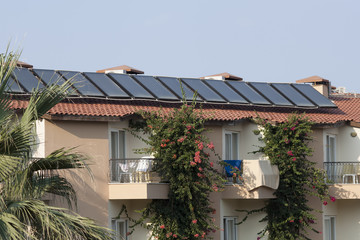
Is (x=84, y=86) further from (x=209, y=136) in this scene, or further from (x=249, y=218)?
(x=249, y=218)

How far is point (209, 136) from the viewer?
29.5m

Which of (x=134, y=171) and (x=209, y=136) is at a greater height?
(x=209, y=136)

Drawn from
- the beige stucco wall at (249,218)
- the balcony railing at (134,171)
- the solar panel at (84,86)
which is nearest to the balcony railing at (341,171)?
the beige stucco wall at (249,218)

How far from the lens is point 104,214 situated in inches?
1047

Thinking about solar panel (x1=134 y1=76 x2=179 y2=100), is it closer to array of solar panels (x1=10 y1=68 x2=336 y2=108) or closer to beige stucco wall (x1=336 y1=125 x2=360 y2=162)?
array of solar panels (x1=10 y1=68 x2=336 y2=108)

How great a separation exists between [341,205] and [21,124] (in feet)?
69.1

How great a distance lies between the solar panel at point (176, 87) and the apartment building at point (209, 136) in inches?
1.7

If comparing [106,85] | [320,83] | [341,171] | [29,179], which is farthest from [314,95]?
[29,179]

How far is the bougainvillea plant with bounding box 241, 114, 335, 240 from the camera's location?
2948 cm

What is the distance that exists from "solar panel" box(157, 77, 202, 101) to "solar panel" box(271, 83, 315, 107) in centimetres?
483

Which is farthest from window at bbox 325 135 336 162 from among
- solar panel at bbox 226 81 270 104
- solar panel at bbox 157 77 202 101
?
solar panel at bbox 157 77 202 101

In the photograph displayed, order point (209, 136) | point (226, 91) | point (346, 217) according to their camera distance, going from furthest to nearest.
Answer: point (346, 217) < point (226, 91) < point (209, 136)

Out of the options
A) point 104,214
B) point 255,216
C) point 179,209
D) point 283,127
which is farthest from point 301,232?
point 104,214

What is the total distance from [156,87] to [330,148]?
8354 mm
